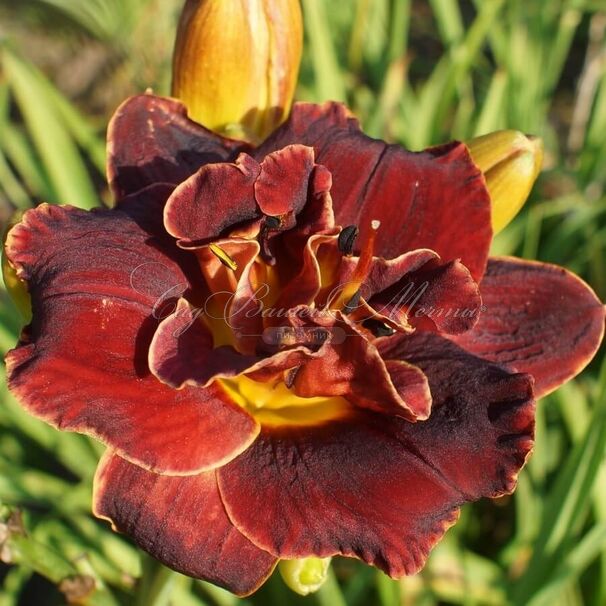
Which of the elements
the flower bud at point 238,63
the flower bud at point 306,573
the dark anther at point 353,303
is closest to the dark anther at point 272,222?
the dark anther at point 353,303

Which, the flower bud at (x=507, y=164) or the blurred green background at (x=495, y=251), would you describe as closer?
the flower bud at (x=507, y=164)

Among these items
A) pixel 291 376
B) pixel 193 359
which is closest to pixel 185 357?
pixel 193 359

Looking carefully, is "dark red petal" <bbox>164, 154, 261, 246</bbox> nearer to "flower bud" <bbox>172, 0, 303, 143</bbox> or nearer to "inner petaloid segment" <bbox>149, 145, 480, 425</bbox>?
"inner petaloid segment" <bbox>149, 145, 480, 425</bbox>

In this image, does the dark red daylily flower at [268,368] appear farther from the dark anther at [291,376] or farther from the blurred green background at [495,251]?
the blurred green background at [495,251]

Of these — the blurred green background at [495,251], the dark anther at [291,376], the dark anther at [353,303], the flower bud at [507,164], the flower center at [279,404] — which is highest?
the flower bud at [507,164]

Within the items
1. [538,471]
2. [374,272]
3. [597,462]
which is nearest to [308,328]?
[374,272]

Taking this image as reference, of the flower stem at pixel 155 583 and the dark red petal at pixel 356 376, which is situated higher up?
the dark red petal at pixel 356 376
